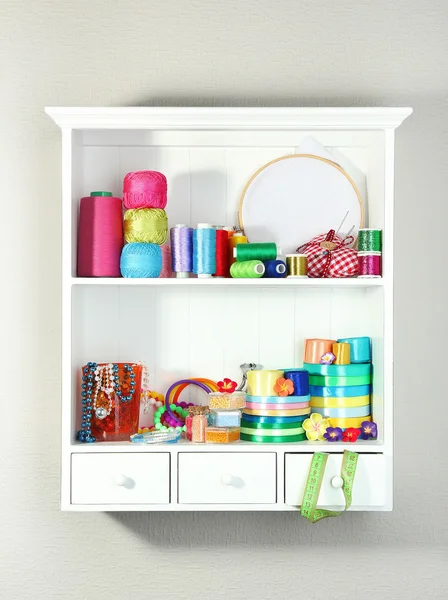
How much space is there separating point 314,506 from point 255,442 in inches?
6.7

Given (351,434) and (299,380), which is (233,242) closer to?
(299,380)

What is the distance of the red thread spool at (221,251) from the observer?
1614 mm

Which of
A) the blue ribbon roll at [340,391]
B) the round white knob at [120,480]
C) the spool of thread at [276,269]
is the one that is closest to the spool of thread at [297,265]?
the spool of thread at [276,269]

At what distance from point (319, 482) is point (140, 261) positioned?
56 cm

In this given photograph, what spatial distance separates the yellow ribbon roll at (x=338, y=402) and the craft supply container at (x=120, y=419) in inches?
14.7

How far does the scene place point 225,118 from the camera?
158cm

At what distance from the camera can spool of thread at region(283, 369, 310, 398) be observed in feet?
5.24

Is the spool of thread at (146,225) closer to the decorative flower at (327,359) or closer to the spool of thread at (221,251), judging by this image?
the spool of thread at (221,251)

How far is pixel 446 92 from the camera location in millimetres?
1782

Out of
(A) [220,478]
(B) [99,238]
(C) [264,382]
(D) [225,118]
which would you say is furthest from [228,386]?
(D) [225,118]

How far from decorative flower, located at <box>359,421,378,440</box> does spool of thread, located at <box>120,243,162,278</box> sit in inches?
20.6

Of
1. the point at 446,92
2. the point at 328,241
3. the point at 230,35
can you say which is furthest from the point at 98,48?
the point at 446,92

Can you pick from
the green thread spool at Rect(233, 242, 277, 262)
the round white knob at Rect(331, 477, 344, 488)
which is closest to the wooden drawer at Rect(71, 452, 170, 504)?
the round white knob at Rect(331, 477, 344, 488)

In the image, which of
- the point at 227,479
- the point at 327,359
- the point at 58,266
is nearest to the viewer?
the point at 227,479
